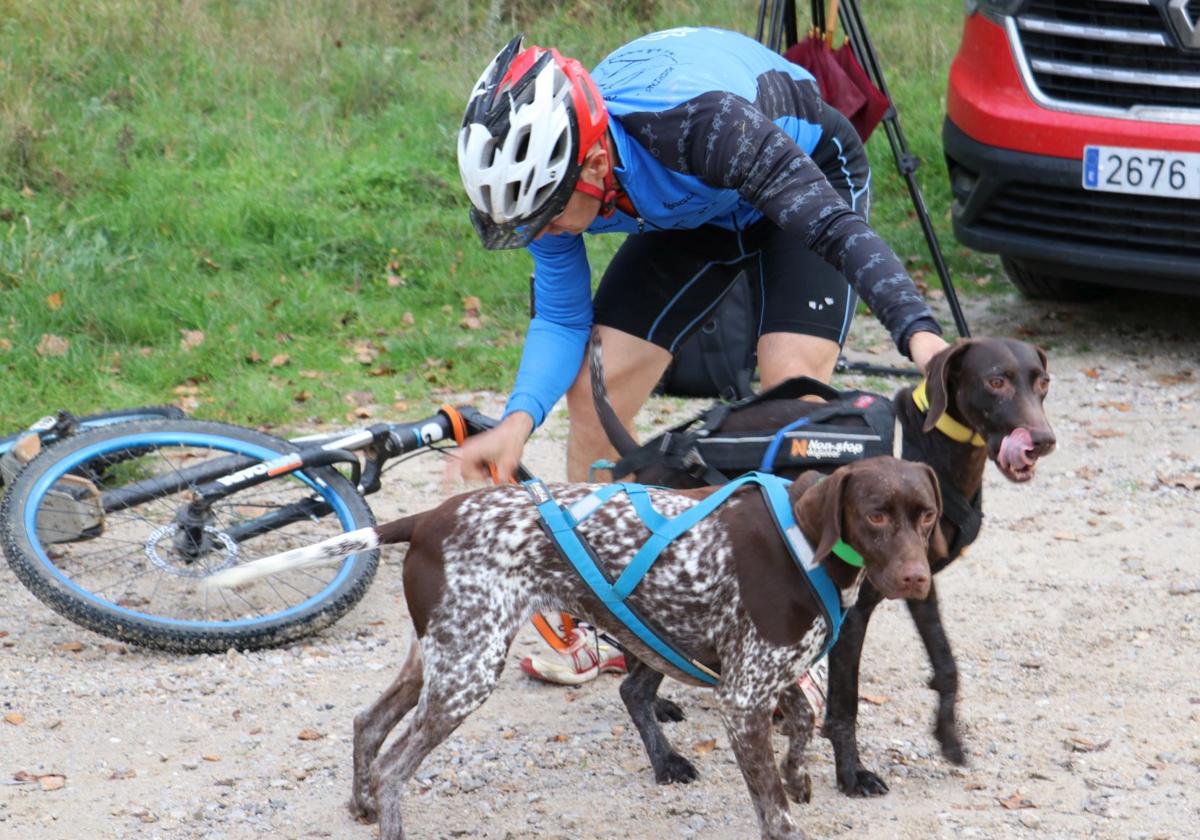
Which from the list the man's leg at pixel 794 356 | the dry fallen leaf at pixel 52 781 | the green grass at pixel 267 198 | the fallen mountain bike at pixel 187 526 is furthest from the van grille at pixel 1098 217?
the dry fallen leaf at pixel 52 781

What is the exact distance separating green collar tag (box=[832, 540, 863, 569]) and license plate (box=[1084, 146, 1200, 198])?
166 inches

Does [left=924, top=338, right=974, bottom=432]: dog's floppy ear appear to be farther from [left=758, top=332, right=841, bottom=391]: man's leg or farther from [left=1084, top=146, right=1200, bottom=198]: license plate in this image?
[left=1084, top=146, right=1200, bottom=198]: license plate

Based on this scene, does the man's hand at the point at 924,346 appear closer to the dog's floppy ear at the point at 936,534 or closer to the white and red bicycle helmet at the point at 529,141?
the dog's floppy ear at the point at 936,534

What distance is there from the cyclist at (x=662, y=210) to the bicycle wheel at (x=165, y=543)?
987 mm

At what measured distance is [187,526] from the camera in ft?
15.7

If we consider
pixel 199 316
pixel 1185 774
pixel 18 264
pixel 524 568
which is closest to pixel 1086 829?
pixel 1185 774

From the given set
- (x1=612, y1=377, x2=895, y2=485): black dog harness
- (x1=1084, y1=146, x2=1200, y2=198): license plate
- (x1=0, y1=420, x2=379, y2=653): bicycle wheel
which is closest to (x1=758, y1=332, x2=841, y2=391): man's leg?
(x1=612, y1=377, x2=895, y2=485): black dog harness

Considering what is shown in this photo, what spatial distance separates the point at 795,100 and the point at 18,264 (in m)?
4.83

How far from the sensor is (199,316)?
7559mm

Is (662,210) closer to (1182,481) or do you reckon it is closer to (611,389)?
(611,389)

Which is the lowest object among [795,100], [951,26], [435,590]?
[951,26]

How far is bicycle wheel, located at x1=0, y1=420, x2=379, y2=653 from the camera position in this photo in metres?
4.52

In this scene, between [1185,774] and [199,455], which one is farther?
[199,455]

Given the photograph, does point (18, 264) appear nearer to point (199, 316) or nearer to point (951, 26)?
point (199, 316)
